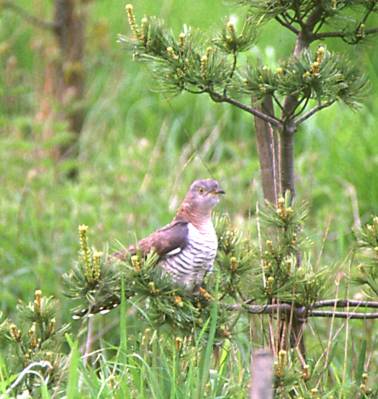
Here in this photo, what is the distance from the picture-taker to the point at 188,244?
132 inches

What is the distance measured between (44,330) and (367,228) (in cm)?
98

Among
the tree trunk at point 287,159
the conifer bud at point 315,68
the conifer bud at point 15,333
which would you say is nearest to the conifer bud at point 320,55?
the conifer bud at point 315,68

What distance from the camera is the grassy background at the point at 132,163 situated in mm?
→ 5391

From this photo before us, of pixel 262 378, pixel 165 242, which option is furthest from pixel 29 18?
pixel 262 378

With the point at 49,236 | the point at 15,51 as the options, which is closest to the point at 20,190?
the point at 49,236

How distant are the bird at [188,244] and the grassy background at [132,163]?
0.74 metres

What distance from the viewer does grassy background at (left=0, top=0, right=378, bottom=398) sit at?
17.7ft

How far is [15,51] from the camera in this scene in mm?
8164

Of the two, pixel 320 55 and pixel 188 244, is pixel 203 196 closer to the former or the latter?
pixel 188 244

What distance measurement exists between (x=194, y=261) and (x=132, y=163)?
8.93 ft

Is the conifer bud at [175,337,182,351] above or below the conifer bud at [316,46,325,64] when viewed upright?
below

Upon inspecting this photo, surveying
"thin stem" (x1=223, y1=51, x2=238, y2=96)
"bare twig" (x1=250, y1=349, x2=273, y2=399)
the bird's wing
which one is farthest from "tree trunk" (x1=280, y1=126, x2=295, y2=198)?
"bare twig" (x1=250, y1=349, x2=273, y2=399)

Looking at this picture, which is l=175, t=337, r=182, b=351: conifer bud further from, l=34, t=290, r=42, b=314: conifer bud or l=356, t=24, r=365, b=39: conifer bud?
l=356, t=24, r=365, b=39: conifer bud

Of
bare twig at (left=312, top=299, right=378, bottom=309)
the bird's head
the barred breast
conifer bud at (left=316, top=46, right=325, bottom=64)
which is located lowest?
bare twig at (left=312, top=299, right=378, bottom=309)
